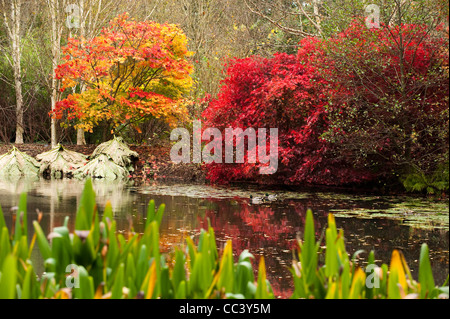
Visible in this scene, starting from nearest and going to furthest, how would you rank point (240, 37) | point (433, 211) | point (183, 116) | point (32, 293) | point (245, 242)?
point (32, 293), point (245, 242), point (433, 211), point (183, 116), point (240, 37)

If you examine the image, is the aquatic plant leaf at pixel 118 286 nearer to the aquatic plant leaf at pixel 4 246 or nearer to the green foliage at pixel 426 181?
the aquatic plant leaf at pixel 4 246

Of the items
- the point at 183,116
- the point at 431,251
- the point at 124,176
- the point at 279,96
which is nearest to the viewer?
the point at 431,251

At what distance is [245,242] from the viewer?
629cm

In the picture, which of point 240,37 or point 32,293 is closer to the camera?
point 32,293

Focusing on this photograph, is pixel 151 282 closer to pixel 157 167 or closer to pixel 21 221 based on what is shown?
pixel 21 221

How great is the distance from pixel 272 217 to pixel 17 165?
10.4 metres

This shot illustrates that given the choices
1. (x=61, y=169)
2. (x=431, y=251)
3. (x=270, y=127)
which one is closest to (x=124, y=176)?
(x=61, y=169)

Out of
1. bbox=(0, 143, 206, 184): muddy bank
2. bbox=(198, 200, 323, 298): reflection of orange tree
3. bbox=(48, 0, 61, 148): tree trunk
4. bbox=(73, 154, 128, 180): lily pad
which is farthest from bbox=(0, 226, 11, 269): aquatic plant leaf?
bbox=(48, 0, 61, 148): tree trunk

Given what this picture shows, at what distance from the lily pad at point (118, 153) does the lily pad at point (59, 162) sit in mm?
703

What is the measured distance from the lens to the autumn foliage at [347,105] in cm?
981

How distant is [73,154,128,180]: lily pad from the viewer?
1562 centimetres

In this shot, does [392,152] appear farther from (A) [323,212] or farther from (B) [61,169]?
(B) [61,169]
